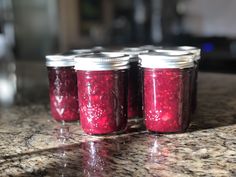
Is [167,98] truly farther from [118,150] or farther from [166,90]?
[118,150]

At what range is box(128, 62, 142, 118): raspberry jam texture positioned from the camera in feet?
2.18

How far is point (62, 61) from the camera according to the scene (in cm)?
69

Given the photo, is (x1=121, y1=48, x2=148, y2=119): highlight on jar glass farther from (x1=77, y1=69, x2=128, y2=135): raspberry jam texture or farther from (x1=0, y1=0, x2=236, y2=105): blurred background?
(x1=0, y1=0, x2=236, y2=105): blurred background

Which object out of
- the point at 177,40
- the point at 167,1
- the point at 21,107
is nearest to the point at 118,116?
the point at 21,107

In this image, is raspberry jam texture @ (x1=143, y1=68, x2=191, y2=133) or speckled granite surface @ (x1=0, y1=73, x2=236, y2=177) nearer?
speckled granite surface @ (x1=0, y1=73, x2=236, y2=177)

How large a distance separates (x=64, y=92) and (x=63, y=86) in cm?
1

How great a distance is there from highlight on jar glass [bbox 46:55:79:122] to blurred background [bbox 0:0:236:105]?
0.60 meters

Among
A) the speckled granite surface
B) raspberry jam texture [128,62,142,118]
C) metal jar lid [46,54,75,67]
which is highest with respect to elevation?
metal jar lid [46,54,75,67]

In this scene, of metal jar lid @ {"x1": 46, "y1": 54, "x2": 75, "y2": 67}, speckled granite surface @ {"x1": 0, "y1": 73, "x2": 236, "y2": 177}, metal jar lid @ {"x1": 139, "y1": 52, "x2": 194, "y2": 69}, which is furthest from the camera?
metal jar lid @ {"x1": 46, "y1": 54, "x2": 75, "y2": 67}

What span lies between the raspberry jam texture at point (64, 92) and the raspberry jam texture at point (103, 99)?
0.09 meters

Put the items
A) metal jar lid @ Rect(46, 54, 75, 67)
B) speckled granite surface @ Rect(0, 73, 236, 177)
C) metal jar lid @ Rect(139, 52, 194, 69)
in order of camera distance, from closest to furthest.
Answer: speckled granite surface @ Rect(0, 73, 236, 177), metal jar lid @ Rect(139, 52, 194, 69), metal jar lid @ Rect(46, 54, 75, 67)

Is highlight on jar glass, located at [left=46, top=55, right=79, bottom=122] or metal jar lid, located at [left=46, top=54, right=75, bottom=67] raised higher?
metal jar lid, located at [left=46, top=54, right=75, bottom=67]

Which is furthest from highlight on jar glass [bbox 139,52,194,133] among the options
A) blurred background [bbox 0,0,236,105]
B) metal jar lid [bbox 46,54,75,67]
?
blurred background [bbox 0,0,236,105]

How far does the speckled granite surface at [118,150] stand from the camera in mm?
459
